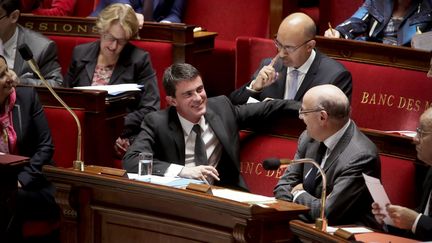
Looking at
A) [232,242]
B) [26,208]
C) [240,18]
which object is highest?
[240,18]

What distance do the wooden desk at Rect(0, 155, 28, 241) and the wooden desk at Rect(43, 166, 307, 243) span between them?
7.7 inches

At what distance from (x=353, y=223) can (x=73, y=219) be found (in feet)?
2.32

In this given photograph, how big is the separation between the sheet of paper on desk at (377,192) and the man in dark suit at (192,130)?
24.9 inches

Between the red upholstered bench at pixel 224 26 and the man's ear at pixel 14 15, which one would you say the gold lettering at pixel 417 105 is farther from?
the man's ear at pixel 14 15

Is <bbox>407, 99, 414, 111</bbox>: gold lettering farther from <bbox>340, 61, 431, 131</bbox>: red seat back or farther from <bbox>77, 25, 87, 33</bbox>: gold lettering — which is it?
<bbox>77, 25, 87, 33</bbox>: gold lettering

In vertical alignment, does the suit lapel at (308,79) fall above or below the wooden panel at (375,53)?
below

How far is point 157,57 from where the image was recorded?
12.0ft

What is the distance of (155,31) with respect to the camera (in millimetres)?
3664

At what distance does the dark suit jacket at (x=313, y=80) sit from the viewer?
2.92 m

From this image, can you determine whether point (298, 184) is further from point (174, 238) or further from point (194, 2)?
point (194, 2)

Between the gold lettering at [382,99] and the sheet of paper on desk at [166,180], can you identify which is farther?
the gold lettering at [382,99]

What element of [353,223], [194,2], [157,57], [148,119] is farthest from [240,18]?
[353,223]

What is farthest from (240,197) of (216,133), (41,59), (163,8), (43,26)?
(163,8)

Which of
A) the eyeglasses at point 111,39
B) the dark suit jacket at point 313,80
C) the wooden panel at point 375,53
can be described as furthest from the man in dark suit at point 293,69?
the eyeglasses at point 111,39
